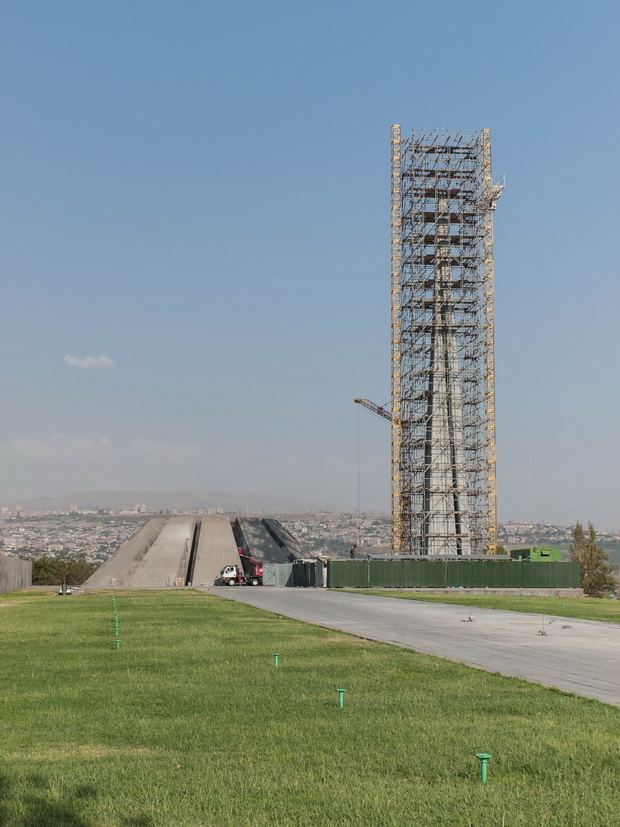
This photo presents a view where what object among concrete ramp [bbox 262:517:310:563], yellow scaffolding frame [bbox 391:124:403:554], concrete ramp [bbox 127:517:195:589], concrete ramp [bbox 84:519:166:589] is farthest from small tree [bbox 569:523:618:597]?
concrete ramp [bbox 84:519:166:589]

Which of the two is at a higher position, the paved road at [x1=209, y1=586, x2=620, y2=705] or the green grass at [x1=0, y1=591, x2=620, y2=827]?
the green grass at [x1=0, y1=591, x2=620, y2=827]

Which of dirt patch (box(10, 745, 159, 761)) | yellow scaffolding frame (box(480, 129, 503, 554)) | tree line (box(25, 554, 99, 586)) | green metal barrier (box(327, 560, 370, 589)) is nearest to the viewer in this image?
dirt patch (box(10, 745, 159, 761))

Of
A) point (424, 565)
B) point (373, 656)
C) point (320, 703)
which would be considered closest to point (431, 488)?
point (424, 565)

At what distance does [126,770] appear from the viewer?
8672 mm

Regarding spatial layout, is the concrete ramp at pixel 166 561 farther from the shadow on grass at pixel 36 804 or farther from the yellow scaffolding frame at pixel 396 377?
the shadow on grass at pixel 36 804

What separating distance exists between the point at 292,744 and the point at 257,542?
99194 mm

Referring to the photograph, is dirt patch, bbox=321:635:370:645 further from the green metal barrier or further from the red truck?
the red truck

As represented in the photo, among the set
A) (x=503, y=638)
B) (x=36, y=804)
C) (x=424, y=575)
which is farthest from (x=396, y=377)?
(x=36, y=804)

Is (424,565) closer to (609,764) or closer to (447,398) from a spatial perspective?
(447,398)

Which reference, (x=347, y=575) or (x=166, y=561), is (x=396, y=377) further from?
(x=347, y=575)

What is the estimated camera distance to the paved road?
16.4m

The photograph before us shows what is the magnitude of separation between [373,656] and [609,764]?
402 inches

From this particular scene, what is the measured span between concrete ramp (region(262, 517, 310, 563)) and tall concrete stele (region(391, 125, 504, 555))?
1279 centimetres

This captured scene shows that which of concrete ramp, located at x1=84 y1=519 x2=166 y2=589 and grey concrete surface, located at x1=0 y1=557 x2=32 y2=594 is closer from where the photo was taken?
grey concrete surface, located at x1=0 y1=557 x2=32 y2=594
